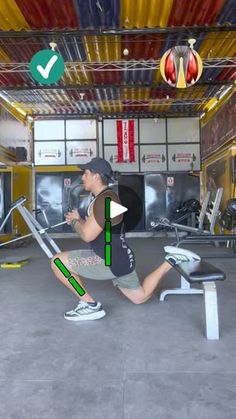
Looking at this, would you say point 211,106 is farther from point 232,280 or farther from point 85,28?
point 232,280

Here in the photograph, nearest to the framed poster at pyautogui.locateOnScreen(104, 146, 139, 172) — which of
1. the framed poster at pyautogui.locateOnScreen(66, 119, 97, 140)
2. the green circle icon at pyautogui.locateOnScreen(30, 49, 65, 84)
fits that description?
the framed poster at pyautogui.locateOnScreen(66, 119, 97, 140)

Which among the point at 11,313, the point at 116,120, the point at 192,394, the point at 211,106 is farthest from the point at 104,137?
the point at 192,394

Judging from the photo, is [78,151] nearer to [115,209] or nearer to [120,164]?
[120,164]

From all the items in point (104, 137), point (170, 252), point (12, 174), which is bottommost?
point (170, 252)

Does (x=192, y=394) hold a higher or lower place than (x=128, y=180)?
lower

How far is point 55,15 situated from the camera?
256 inches

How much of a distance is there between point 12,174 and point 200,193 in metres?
5.91

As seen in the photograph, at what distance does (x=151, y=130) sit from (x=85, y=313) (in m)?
11.2

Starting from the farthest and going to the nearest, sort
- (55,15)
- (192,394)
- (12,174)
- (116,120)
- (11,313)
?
1. (116,120)
2. (12,174)
3. (55,15)
4. (11,313)
5. (192,394)

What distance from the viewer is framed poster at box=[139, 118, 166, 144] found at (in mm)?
14148

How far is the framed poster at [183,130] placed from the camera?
14141 millimetres

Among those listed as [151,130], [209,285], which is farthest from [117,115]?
[209,285]
